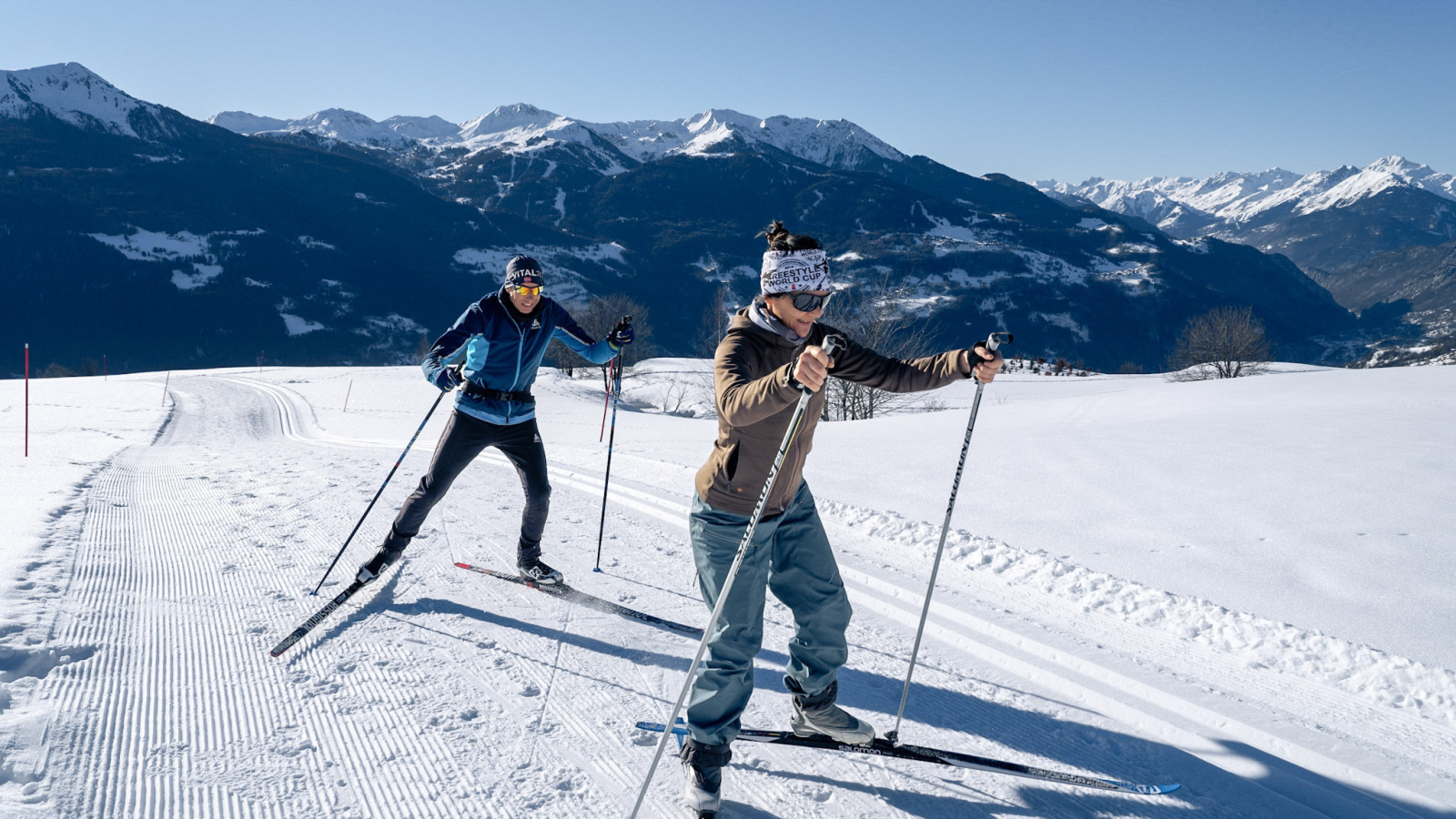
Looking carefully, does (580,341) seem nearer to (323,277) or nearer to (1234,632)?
(1234,632)

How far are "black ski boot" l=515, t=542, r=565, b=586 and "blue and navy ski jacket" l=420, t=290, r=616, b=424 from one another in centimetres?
96

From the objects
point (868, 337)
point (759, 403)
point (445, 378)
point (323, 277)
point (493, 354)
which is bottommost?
point (445, 378)

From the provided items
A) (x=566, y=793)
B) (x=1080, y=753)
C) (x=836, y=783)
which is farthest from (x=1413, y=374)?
(x=566, y=793)

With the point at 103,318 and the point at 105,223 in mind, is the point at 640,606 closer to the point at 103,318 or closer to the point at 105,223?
the point at 103,318

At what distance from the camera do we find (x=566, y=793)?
267 cm

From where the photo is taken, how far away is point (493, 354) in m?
4.46

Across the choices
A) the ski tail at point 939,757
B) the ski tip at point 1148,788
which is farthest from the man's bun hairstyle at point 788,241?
the ski tip at point 1148,788

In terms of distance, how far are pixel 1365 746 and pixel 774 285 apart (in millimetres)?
3251

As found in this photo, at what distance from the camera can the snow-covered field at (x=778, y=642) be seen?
2732 millimetres

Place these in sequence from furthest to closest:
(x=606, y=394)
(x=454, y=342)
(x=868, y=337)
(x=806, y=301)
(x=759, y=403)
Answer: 1. (x=868, y=337)
2. (x=606, y=394)
3. (x=454, y=342)
4. (x=806, y=301)
5. (x=759, y=403)

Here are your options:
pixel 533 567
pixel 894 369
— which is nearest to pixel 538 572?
pixel 533 567

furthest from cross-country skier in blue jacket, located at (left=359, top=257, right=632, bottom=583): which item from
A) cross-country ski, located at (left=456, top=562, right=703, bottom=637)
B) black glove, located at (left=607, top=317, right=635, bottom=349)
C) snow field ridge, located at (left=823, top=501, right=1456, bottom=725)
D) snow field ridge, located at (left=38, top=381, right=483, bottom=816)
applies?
snow field ridge, located at (left=823, top=501, right=1456, bottom=725)

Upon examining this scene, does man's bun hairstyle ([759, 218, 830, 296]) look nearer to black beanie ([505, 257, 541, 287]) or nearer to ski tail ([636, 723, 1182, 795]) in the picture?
ski tail ([636, 723, 1182, 795])

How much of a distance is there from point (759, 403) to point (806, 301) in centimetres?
55
